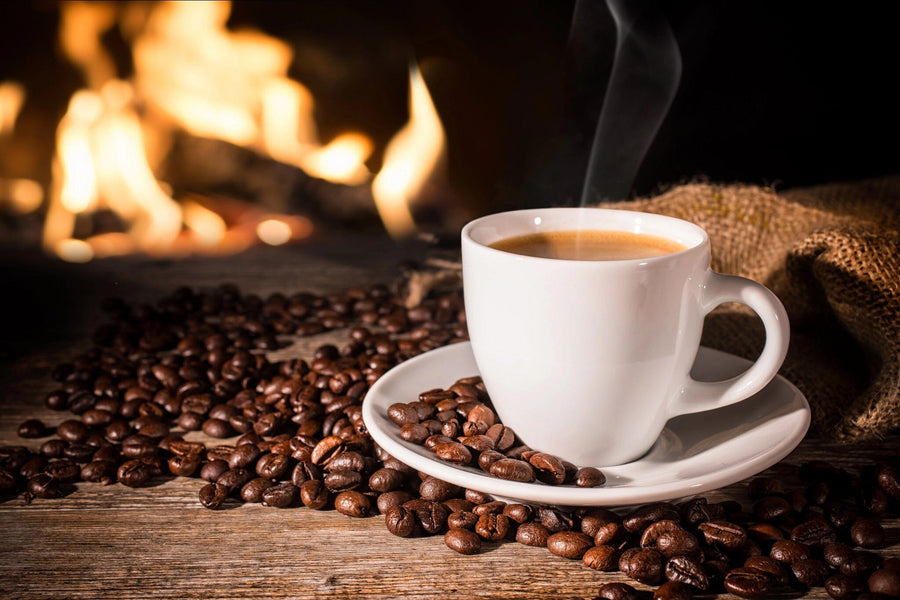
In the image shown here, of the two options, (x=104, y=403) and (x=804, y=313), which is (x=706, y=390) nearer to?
(x=804, y=313)

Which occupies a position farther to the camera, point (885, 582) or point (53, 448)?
point (53, 448)

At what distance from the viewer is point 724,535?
0.85 meters

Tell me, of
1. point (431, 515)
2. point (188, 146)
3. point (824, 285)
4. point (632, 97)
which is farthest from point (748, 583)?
point (188, 146)

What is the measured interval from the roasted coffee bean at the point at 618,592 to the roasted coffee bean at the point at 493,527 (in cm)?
14

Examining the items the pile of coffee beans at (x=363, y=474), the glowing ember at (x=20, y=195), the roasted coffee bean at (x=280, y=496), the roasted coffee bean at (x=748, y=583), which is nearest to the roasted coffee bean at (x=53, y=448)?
the pile of coffee beans at (x=363, y=474)

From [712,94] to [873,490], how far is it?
5.09ft

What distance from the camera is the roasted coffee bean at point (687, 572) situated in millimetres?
796

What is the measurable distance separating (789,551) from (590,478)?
22cm

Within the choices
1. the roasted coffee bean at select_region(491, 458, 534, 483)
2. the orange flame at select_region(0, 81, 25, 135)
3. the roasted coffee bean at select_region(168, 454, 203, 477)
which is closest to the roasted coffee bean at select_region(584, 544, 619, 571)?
the roasted coffee bean at select_region(491, 458, 534, 483)

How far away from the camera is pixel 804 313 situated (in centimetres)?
136

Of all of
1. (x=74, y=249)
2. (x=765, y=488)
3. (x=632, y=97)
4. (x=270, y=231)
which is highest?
(x=632, y=97)

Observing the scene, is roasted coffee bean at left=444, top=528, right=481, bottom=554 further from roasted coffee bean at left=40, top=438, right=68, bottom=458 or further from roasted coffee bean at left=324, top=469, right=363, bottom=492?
roasted coffee bean at left=40, top=438, right=68, bottom=458

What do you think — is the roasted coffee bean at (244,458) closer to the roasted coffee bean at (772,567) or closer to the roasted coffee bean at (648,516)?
the roasted coffee bean at (648,516)

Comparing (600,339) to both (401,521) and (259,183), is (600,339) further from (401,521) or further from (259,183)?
(259,183)
